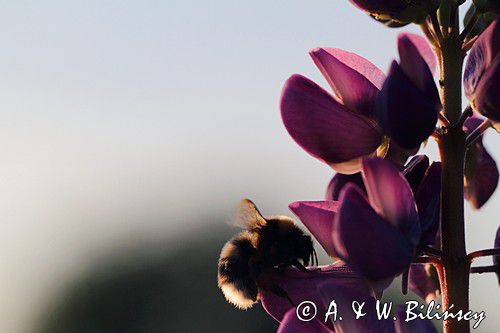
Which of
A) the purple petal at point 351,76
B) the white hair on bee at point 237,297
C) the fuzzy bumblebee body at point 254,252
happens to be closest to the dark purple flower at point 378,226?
the purple petal at point 351,76

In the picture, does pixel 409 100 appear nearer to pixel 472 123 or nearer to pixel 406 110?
pixel 406 110

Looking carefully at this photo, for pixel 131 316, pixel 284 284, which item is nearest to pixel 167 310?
pixel 131 316

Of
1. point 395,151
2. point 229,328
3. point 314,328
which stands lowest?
point 229,328

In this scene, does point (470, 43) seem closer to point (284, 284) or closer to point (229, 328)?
point (284, 284)

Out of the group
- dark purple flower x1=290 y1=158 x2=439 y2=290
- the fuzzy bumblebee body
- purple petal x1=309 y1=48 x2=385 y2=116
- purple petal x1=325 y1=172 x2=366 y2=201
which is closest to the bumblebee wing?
the fuzzy bumblebee body

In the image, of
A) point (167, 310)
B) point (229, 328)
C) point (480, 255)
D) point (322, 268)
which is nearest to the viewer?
point (480, 255)

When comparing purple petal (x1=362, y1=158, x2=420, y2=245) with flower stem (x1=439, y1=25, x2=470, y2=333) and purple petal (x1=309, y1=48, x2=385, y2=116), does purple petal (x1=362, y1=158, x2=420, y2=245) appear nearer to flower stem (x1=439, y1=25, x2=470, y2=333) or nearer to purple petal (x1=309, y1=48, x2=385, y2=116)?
flower stem (x1=439, y1=25, x2=470, y2=333)
